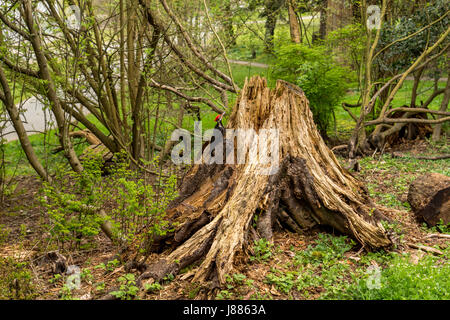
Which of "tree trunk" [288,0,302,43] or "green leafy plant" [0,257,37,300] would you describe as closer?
"green leafy plant" [0,257,37,300]

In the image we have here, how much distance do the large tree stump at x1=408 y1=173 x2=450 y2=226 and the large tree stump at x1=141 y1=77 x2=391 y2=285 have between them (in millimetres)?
685

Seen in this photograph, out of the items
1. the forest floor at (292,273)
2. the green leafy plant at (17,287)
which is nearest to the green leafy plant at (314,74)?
the forest floor at (292,273)

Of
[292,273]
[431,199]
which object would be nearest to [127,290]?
[292,273]

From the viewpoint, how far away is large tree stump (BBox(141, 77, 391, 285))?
3.94 meters

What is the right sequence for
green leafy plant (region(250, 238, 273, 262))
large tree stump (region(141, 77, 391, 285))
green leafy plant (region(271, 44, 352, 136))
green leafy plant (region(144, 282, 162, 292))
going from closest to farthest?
1. green leafy plant (region(144, 282, 162, 292))
2. large tree stump (region(141, 77, 391, 285))
3. green leafy plant (region(250, 238, 273, 262))
4. green leafy plant (region(271, 44, 352, 136))

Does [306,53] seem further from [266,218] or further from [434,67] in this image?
[266,218]

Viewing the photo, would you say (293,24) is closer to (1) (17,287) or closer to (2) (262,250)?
(2) (262,250)

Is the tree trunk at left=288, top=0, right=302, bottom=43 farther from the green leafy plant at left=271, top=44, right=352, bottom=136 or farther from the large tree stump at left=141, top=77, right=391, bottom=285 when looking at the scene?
the large tree stump at left=141, top=77, right=391, bottom=285

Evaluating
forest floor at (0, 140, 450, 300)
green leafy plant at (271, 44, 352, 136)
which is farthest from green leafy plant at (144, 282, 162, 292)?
green leafy plant at (271, 44, 352, 136)

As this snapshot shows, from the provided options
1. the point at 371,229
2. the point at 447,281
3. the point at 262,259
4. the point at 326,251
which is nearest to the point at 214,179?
the point at 262,259

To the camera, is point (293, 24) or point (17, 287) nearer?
point (17, 287)

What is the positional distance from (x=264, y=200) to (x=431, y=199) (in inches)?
94.0

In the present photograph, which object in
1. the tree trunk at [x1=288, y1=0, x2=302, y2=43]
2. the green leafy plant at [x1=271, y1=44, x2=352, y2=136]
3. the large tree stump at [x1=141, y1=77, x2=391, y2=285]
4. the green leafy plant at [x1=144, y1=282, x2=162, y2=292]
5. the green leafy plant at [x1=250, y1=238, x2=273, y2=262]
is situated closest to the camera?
the green leafy plant at [x1=144, y1=282, x2=162, y2=292]

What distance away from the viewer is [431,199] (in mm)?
5129
